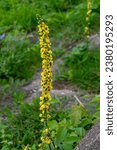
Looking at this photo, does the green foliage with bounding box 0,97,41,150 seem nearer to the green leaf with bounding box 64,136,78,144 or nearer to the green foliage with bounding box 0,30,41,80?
the green leaf with bounding box 64,136,78,144

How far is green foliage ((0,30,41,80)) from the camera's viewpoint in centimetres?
507

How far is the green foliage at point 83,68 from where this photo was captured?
4.90 m

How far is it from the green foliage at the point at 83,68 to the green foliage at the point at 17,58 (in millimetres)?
374

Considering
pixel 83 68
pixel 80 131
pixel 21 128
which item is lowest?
pixel 21 128

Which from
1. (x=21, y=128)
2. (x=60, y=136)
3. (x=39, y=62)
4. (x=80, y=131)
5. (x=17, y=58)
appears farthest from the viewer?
(x=39, y=62)

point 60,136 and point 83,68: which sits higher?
point 83,68

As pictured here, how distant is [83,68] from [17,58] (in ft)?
2.38

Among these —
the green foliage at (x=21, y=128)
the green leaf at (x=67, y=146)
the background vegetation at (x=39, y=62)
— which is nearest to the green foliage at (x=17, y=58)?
the background vegetation at (x=39, y=62)

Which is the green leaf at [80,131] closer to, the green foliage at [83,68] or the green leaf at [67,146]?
the green leaf at [67,146]

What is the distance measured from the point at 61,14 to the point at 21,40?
1003 mm

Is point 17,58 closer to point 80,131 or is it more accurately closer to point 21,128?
point 21,128

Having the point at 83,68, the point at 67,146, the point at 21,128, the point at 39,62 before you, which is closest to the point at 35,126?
the point at 21,128

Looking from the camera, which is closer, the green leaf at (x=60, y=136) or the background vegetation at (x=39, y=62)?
the green leaf at (x=60, y=136)

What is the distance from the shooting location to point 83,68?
5.13 meters
